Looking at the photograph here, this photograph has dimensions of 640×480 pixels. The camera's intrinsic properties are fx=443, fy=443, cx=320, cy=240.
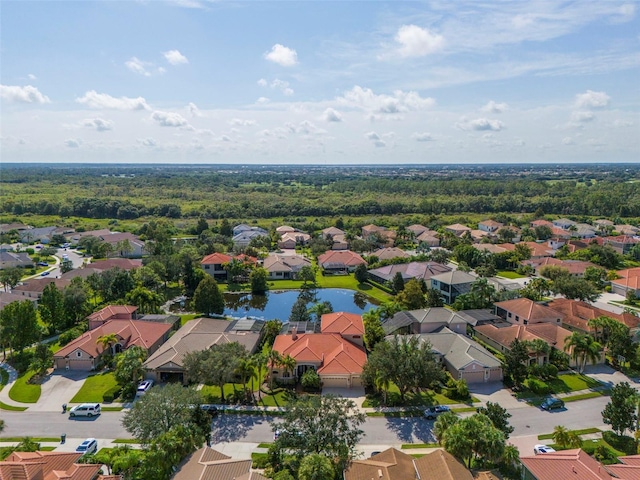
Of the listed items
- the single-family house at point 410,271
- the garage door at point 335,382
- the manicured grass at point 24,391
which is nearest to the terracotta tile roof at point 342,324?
the garage door at point 335,382

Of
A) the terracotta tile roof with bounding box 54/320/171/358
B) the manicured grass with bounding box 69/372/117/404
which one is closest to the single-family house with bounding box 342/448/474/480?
the manicured grass with bounding box 69/372/117/404

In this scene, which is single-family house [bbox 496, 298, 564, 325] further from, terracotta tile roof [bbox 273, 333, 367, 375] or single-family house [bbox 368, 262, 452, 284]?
terracotta tile roof [bbox 273, 333, 367, 375]

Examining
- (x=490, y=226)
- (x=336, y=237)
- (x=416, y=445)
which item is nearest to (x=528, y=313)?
(x=416, y=445)

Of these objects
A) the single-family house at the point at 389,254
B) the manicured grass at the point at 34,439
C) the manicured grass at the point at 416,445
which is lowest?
the manicured grass at the point at 34,439

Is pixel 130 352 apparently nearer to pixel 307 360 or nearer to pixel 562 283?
pixel 307 360

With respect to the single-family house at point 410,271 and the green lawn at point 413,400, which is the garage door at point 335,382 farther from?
the single-family house at point 410,271

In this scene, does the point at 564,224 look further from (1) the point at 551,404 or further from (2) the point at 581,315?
(1) the point at 551,404

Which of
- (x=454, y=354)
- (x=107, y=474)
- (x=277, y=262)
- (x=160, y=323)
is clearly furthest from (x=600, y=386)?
(x=277, y=262)
